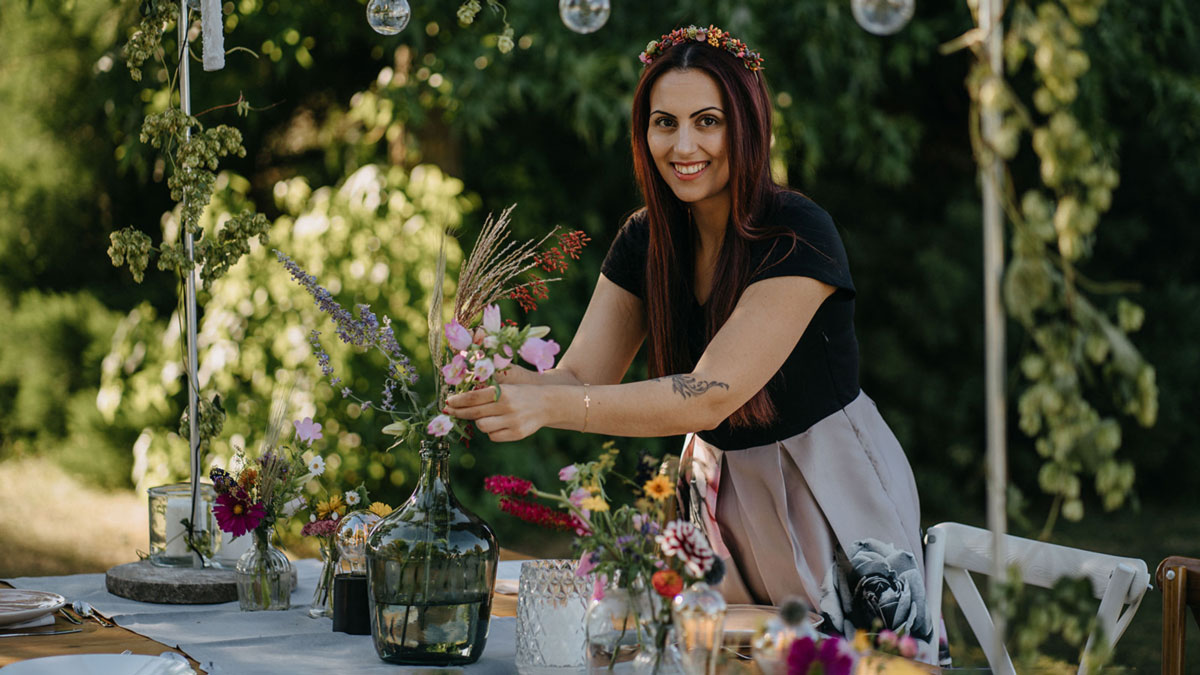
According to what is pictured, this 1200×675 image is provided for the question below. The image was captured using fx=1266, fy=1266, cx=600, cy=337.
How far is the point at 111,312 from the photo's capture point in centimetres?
721

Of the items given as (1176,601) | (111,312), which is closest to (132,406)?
(111,312)

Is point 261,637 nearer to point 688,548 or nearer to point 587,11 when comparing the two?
point 688,548

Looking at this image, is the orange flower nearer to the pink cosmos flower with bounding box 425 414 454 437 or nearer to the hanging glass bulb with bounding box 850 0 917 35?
the pink cosmos flower with bounding box 425 414 454 437

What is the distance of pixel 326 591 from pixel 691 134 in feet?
2.94

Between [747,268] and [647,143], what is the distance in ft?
1.02

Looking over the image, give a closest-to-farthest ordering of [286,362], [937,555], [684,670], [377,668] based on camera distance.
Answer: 1. [684,670]
2. [377,668]
3. [937,555]
4. [286,362]

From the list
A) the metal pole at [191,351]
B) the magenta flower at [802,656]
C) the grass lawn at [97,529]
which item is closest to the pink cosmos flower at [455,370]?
the magenta flower at [802,656]

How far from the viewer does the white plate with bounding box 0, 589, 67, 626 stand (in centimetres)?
179

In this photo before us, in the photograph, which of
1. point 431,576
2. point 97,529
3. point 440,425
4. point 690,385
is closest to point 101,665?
point 431,576

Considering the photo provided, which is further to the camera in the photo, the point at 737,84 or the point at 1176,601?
the point at 737,84

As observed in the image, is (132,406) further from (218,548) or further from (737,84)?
(737,84)

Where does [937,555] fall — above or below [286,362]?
below

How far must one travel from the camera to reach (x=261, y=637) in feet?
5.87

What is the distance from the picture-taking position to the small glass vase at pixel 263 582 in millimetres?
1973
